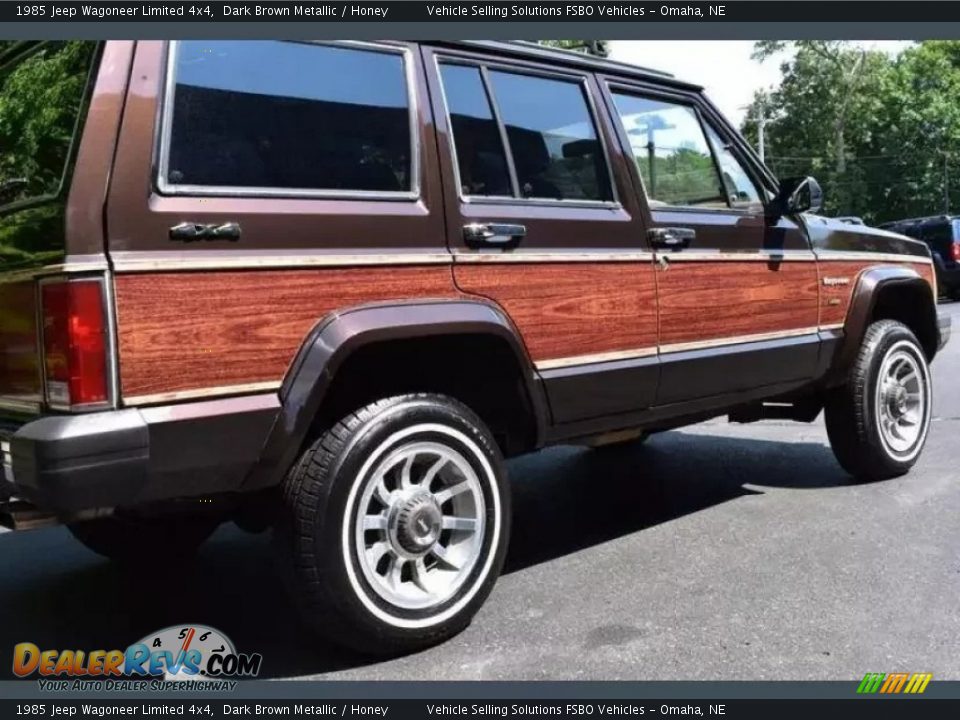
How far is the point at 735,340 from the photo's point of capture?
4289 millimetres

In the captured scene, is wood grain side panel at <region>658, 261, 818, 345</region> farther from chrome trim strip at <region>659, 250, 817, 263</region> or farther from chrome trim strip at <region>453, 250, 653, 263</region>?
chrome trim strip at <region>453, 250, 653, 263</region>

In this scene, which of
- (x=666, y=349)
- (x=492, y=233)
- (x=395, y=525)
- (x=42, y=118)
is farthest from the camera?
(x=666, y=349)

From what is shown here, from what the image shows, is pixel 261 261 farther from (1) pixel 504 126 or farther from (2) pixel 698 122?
(2) pixel 698 122

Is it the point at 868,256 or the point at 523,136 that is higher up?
the point at 523,136

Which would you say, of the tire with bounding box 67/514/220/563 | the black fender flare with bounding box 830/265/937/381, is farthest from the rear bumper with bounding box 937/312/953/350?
the tire with bounding box 67/514/220/563

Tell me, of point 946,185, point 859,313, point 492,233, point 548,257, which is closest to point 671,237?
point 548,257

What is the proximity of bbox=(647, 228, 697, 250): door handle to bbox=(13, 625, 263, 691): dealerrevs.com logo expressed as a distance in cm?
230

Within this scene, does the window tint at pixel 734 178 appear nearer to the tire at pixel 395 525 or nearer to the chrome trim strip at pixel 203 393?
the tire at pixel 395 525

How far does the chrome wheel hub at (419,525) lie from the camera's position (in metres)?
3.01

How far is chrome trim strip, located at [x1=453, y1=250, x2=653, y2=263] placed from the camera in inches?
129

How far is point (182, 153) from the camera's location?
8.80 ft

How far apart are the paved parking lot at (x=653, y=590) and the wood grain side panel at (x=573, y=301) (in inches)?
38.8

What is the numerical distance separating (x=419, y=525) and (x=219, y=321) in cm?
97

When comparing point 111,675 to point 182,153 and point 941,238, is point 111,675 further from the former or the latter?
point 941,238
